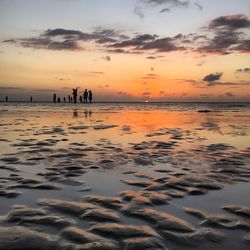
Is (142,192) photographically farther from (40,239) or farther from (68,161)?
(68,161)

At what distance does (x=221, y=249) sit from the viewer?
3197 mm

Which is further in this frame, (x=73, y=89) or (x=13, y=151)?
(x=73, y=89)

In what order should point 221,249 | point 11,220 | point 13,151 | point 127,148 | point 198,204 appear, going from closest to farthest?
point 221,249, point 11,220, point 198,204, point 13,151, point 127,148

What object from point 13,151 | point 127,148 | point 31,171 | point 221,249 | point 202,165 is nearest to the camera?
point 221,249

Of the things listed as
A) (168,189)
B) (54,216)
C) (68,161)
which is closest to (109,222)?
(54,216)

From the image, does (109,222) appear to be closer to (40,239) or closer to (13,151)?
(40,239)

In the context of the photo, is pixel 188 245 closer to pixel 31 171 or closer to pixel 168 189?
pixel 168 189

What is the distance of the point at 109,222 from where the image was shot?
3.92m

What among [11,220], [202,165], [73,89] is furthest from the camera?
[73,89]

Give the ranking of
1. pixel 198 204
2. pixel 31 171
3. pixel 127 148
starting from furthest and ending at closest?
pixel 127 148
pixel 31 171
pixel 198 204

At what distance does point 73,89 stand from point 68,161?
153m

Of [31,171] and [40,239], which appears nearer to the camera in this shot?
[40,239]

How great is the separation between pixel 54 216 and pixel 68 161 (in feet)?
13.6

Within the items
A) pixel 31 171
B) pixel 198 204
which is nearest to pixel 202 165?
pixel 198 204
